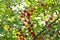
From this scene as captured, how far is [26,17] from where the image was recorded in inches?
86.2

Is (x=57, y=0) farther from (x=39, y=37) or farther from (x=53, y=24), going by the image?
(x=39, y=37)

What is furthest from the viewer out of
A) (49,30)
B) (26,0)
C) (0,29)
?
(26,0)

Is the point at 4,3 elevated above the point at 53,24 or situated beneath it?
elevated above

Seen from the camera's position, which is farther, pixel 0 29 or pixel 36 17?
pixel 36 17

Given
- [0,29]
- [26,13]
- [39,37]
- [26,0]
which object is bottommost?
[39,37]

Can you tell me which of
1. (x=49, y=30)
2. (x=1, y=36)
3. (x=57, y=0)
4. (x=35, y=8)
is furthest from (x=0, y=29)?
(x=35, y=8)

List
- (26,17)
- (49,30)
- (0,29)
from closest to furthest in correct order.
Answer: (0,29) → (49,30) → (26,17)

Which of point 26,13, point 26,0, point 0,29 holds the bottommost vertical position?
point 0,29

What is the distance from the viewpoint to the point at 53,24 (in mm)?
1748

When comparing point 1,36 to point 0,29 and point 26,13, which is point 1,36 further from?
point 26,13

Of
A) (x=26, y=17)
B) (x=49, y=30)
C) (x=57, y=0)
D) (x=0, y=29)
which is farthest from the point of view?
(x=26, y=17)

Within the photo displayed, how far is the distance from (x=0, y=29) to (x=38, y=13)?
71 centimetres

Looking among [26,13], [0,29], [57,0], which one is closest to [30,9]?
[26,13]

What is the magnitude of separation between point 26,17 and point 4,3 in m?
0.51
